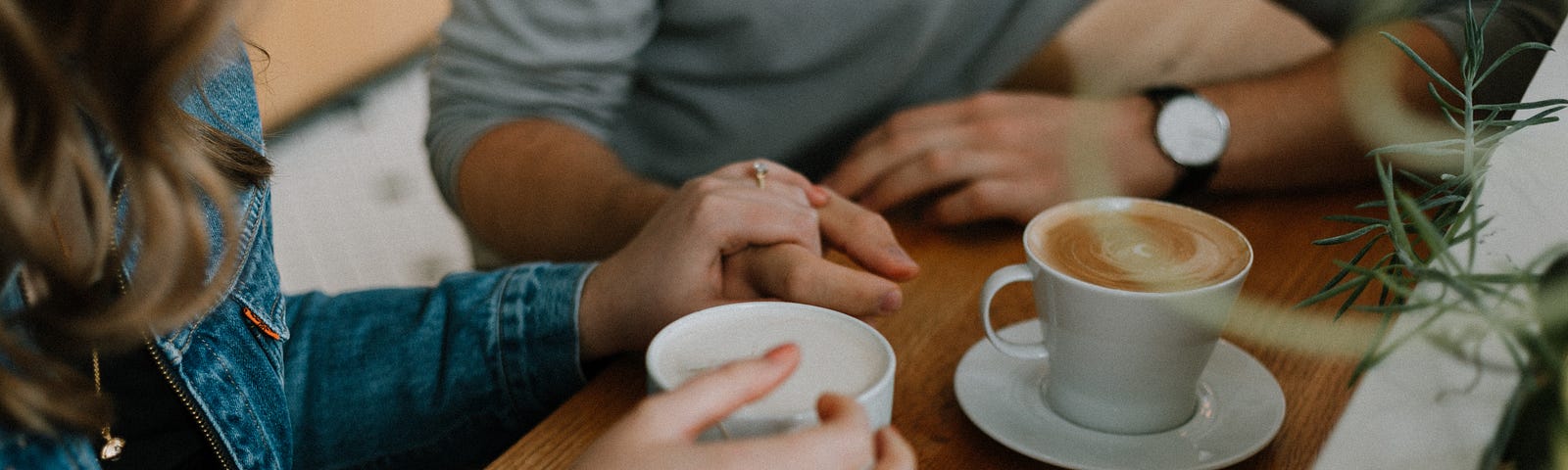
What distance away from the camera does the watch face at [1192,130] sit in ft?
2.55

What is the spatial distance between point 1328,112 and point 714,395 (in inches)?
26.1

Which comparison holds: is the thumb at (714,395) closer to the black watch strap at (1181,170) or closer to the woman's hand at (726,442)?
the woman's hand at (726,442)

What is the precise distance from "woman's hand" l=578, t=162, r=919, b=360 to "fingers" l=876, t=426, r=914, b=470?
0.65 feet

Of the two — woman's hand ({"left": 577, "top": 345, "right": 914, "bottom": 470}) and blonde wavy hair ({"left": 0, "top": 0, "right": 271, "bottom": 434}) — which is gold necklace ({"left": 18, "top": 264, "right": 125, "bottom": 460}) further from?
woman's hand ({"left": 577, "top": 345, "right": 914, "bottom": 470})

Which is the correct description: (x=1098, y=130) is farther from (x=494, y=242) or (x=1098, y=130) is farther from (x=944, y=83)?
(x=494, y=242)

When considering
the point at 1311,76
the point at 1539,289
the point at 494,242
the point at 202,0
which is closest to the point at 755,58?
the point at 494,242

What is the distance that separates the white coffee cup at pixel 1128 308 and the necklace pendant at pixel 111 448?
409 millimetres

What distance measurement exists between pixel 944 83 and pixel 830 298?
1.84 ft

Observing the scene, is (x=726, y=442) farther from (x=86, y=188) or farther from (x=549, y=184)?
(x=549, y=184)

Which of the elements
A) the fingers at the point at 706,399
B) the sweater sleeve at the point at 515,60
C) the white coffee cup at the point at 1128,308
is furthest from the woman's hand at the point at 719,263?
the sweater sleeve at the point at 515,60

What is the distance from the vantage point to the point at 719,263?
0.60 m

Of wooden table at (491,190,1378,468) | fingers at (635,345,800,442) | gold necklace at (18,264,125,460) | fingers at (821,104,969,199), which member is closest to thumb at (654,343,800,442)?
fingers at (635,345,800,442)

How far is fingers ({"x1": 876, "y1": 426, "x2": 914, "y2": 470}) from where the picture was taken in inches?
12.7

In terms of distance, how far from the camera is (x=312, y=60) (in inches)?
92.7
